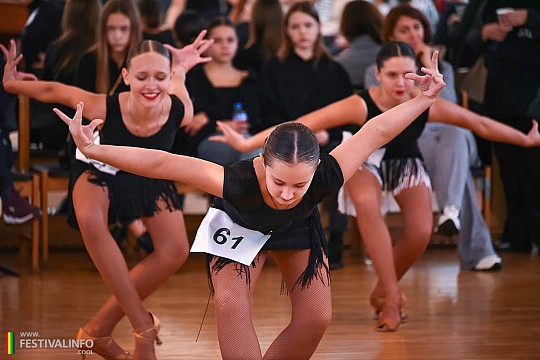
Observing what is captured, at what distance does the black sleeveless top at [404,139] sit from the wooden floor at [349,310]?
807mm

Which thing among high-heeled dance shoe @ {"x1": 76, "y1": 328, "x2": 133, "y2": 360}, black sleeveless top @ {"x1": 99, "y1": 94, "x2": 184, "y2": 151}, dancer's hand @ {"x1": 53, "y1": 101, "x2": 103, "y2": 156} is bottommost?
high-heeled dance shoe @ {"x1": 76, "y1": 328, "x2": 133, "y2": 360}

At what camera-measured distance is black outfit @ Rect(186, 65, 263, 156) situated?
22.7 feet

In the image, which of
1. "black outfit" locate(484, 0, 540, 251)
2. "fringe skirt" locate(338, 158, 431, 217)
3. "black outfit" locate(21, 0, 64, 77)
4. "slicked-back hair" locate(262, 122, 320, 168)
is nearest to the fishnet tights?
"slicked-back hair" locate(262, 122, 320, 168)

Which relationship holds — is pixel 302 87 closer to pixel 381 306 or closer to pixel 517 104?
pixel 517 104

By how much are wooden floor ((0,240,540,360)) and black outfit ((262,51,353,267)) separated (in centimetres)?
99

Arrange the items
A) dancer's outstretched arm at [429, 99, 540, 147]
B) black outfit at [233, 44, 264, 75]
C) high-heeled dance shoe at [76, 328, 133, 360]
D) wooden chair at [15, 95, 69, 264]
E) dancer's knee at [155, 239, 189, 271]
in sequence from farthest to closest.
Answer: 1. black outfit at [233, 44, 264, 75]
2. wooden chair at [15, 95, 69, 264]
3. dancer's outstretched arm at [429, 99, 540, 147]
4. dancer's knee at [155, 239, 189, 271]
5. high-heeled dance shoe at [76, 328, 133, 360]

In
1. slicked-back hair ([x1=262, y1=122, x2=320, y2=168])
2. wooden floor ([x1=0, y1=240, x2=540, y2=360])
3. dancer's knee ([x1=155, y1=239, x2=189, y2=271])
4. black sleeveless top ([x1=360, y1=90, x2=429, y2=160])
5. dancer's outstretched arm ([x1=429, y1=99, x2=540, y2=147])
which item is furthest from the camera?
black sleeveless top ([x1=360, y1=90, x2=429, y2=160])

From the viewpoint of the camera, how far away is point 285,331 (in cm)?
383

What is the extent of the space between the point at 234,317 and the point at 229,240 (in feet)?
0.90

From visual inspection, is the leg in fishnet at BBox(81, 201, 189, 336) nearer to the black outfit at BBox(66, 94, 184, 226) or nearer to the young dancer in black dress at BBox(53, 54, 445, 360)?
the black outfit at BBox(66, 94, 184, 226)

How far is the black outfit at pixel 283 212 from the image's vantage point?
3.67m

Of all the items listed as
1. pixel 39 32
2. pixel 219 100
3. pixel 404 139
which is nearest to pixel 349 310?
pixel 404 139

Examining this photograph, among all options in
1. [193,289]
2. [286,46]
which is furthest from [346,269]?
[286,46]

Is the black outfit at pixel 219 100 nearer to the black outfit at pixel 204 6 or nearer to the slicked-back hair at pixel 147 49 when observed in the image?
the black outfit at pixel 204 6
